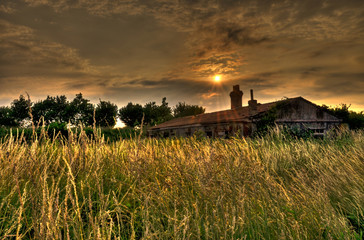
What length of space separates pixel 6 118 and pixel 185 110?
33.6m

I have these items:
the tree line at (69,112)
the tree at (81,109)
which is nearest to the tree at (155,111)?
the tree line at (69,112)

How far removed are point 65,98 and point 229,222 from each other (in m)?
50.1

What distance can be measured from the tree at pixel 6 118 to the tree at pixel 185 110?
99.7ft

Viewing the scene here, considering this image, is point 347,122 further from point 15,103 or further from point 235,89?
point 15,103

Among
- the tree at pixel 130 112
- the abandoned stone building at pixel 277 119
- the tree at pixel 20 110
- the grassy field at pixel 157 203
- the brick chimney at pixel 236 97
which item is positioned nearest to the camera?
the grassy field at pixel 157 203

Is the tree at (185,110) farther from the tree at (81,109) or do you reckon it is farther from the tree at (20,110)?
the tree at (20,110)

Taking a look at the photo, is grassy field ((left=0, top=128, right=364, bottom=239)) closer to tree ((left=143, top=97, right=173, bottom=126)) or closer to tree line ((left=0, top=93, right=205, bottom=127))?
tree line ((left=0, top=93, right=205, bottom=127))

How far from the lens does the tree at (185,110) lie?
5128 centimetres

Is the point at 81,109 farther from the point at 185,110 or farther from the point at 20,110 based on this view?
the point at 185,110

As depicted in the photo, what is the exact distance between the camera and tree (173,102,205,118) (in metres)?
51.3

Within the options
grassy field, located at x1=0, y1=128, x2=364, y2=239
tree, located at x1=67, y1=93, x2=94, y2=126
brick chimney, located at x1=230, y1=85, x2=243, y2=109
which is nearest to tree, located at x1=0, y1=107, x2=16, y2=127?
tree, located at x1=67, y1=93, x2=94, y2=126

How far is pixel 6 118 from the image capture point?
46.6 m

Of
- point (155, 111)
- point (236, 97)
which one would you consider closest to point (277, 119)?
point (236, 97)

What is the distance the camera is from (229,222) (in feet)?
9.32
